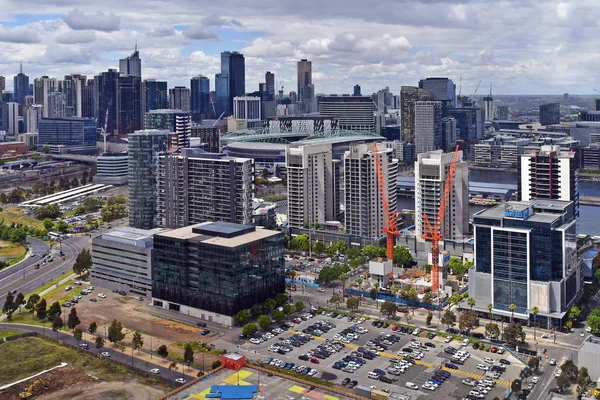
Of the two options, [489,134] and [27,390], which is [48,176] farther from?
[489,134]

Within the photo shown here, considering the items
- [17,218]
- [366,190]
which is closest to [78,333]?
[366,190]

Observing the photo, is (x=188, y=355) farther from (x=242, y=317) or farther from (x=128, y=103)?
(x=128, y=103)

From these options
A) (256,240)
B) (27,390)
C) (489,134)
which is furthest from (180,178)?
(489,134)

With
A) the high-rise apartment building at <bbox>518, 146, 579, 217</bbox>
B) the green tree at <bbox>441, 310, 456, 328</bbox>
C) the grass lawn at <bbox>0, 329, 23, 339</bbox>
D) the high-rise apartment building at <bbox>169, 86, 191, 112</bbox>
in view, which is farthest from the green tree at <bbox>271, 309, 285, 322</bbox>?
the high-rise apartment building at <bbox>169, 86, 191, 112</bbox>

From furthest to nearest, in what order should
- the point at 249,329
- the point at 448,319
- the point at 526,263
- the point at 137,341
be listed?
the point at 526,263 < the point at 448,319 < the point at 249,329 < the point at 137,341

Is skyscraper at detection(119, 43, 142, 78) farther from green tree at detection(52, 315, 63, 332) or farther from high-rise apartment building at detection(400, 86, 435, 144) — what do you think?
green tree at detection(52, 315, 63, 332)

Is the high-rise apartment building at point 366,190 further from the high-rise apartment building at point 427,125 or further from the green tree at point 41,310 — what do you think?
the high-rise apartment building at point 427,125
